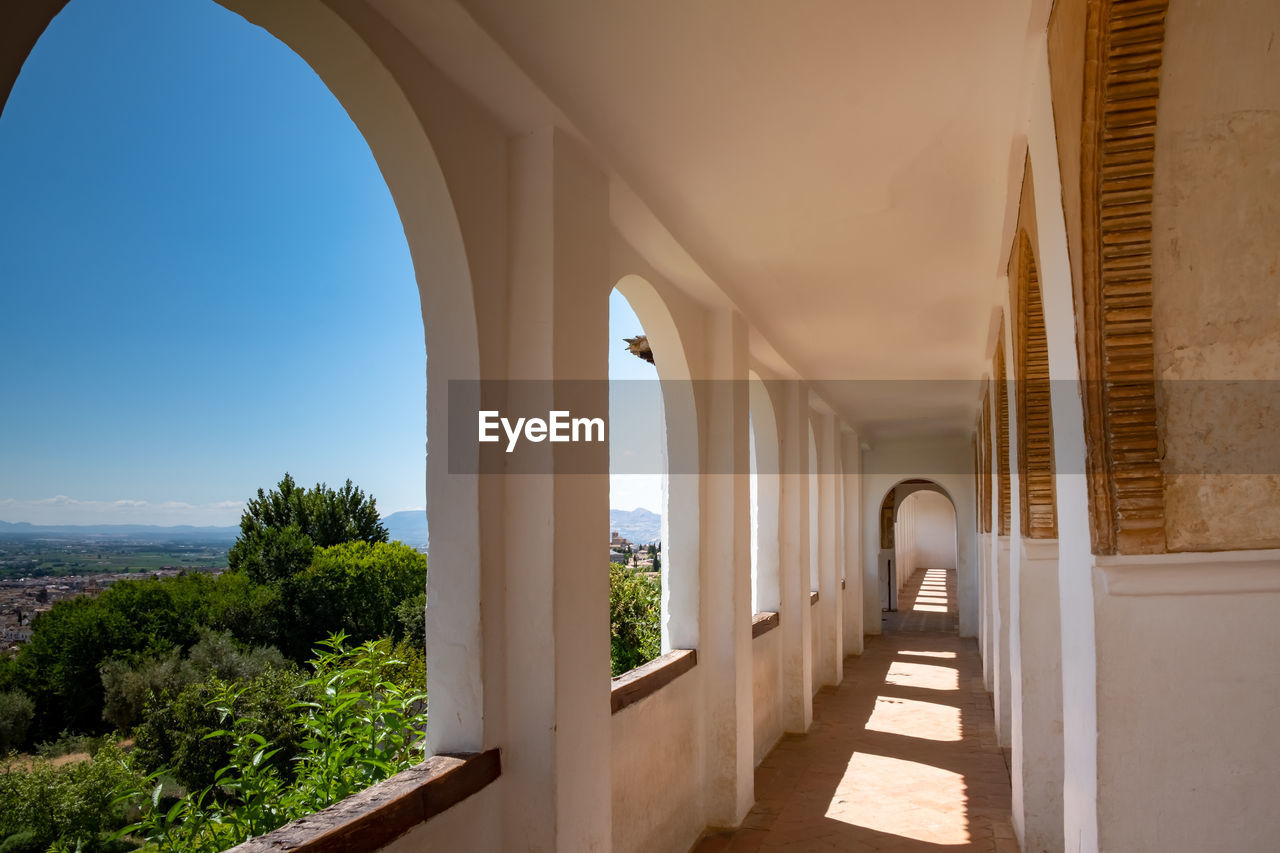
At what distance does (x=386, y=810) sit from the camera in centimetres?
227

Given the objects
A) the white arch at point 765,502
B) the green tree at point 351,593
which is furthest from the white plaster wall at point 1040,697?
the green tree at point 351,593

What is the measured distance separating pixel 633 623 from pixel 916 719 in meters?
3.26

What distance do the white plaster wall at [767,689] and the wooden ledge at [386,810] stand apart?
4597 mm

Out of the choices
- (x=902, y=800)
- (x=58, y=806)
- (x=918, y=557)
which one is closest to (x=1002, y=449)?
(x=902, y=800)

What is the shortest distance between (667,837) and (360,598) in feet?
53.4

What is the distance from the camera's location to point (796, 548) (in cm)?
856

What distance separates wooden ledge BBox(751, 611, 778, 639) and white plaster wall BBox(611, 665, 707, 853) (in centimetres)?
164

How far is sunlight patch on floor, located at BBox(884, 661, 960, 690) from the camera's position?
11.0 meters

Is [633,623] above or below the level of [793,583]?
below

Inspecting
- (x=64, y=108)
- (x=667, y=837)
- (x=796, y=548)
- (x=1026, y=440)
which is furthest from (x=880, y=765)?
(x=64, y=108)

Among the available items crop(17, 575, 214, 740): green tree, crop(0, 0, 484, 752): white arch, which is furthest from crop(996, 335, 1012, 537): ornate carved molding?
crop(17, 575, 214, 740): green tree

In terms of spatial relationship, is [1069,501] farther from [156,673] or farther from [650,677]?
[156,673]

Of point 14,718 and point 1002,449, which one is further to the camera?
point 14,718

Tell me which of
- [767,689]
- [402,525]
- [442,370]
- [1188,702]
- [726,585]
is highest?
[442,370]
